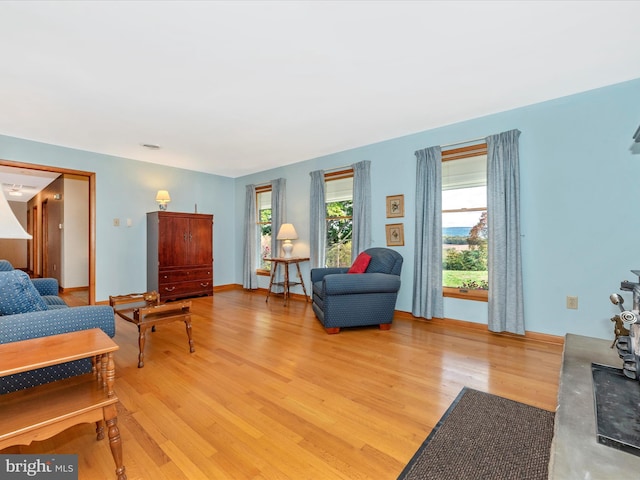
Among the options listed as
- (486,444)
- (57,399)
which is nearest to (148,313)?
(57,399)

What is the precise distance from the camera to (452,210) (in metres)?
3.74

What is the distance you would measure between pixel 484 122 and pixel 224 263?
524cm

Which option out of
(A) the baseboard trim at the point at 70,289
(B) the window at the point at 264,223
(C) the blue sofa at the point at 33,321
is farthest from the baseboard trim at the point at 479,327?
(A) the baseboard trim at the point at 70,289

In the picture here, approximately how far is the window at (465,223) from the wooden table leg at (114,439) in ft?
11.3

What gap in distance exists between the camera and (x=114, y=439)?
1.29 m

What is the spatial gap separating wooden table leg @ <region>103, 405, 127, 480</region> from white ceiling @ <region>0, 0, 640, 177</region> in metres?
2.18

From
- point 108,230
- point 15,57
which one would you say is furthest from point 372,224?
point 108,230

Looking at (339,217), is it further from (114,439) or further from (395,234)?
(114,439)

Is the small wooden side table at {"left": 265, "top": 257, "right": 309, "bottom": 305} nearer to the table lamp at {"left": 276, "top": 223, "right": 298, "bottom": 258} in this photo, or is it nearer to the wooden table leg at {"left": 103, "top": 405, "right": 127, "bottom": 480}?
the table lamp at {"left": 276, "top": 223, "right": 298, "bottom": 258}

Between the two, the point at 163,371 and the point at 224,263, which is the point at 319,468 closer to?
the point at 163,371

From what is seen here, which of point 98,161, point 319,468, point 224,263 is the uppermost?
point 98,161

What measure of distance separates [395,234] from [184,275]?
144 inches

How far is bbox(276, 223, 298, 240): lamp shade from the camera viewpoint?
16.6 feet

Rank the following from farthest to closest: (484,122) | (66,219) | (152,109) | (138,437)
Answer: (66,219) < (484,122) < (152,109) < (138,437)
